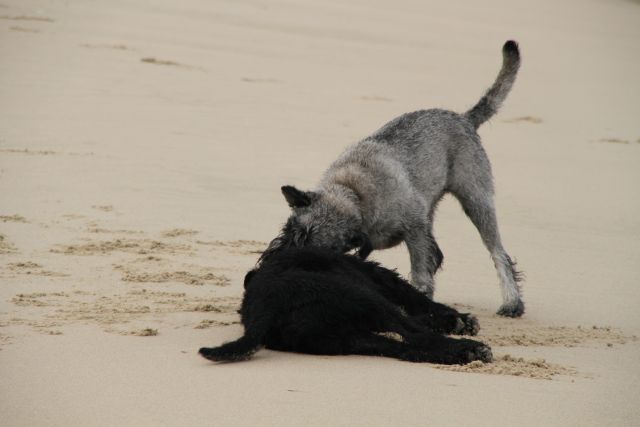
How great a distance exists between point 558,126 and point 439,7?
21.9m

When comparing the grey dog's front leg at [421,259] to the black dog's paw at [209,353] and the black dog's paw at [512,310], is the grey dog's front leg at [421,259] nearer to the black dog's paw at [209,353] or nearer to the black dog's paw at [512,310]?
the black dog's paw at [512,310]

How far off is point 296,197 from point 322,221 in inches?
9.4

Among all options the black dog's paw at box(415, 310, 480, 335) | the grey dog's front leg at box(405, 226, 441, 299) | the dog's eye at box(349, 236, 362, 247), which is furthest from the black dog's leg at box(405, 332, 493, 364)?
the grey dog's front leg at box(405, 226, 441, 299)

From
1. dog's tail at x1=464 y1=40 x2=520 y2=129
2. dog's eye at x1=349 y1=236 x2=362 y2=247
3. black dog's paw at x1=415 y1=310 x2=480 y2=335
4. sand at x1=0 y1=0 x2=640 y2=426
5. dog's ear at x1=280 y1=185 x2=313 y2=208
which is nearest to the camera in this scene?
sand at x1=0 y1=0 x2=640 y2=426

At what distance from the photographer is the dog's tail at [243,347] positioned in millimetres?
4805

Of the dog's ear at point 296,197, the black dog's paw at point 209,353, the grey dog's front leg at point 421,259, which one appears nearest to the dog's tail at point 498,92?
the grey dog's front leg at point 421,259

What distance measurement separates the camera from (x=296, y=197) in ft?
21.2

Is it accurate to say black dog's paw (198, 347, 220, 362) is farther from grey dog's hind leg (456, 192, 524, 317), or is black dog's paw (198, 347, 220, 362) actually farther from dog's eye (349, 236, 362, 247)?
grey dog's hind leg (456, 192, 524, 317)

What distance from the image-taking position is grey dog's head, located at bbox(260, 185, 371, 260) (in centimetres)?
644

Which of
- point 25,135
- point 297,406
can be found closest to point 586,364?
point 297,406

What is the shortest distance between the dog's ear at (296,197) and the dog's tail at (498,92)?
2354mm

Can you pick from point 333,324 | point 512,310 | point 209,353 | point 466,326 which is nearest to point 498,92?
point 512,310

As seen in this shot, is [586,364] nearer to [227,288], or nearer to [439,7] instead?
[227,288]

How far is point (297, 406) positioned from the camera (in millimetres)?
4258
